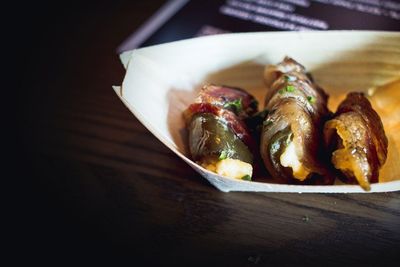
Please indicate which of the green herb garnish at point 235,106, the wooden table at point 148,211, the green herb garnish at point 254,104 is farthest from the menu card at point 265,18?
the green herb garnish at point 235,106

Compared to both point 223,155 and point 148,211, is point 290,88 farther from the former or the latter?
point 148,211

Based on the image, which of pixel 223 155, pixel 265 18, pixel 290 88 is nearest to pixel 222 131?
pixel 223 155

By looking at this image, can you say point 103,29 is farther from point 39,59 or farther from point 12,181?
point 12,181

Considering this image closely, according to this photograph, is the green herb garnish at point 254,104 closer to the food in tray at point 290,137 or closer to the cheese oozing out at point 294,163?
the food in tray at point 290,137

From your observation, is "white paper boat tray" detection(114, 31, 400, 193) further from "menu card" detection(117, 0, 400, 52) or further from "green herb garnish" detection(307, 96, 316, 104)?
"menu card" detection(117, 0, 400, 52)

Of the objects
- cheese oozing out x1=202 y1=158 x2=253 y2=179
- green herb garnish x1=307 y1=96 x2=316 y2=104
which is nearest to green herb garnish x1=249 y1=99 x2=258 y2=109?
green herb garnish x1=307 y1=96 x2=316 y2=104

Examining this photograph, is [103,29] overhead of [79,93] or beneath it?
overhead

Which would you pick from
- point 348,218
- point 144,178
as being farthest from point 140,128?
point 348,218
